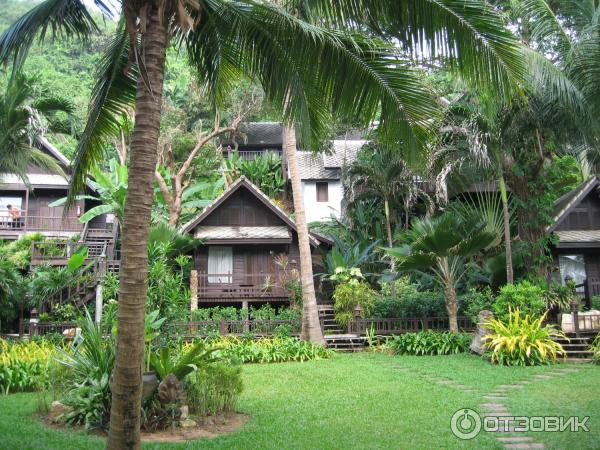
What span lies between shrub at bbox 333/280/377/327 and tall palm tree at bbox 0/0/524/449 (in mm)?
11542

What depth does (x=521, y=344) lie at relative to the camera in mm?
13016

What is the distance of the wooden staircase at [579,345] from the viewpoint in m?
13.9

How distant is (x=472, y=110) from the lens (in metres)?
15.5

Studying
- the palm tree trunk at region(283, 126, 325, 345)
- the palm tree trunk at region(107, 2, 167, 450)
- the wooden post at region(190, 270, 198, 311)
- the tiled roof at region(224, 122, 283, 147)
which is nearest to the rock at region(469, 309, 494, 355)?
the palm tree trunk at region(283, 126, 325, 345)

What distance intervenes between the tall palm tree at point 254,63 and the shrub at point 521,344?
8.60 metres

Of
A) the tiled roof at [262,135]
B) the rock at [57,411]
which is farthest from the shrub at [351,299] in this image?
the tiled roof at [262,135]

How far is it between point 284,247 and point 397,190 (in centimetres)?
582

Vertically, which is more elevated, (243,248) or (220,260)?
(243,248)

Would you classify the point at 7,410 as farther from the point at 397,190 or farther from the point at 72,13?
the point at 397,190

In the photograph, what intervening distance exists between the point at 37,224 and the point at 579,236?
27.1 meters

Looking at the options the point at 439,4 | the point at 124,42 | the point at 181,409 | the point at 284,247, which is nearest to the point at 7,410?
the point at 181,409

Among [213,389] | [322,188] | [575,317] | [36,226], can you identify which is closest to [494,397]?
[213,389]

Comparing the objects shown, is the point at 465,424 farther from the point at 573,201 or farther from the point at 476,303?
the point at 573,201

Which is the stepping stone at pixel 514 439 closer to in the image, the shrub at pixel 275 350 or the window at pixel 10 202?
the shrub at pixel 275 350
